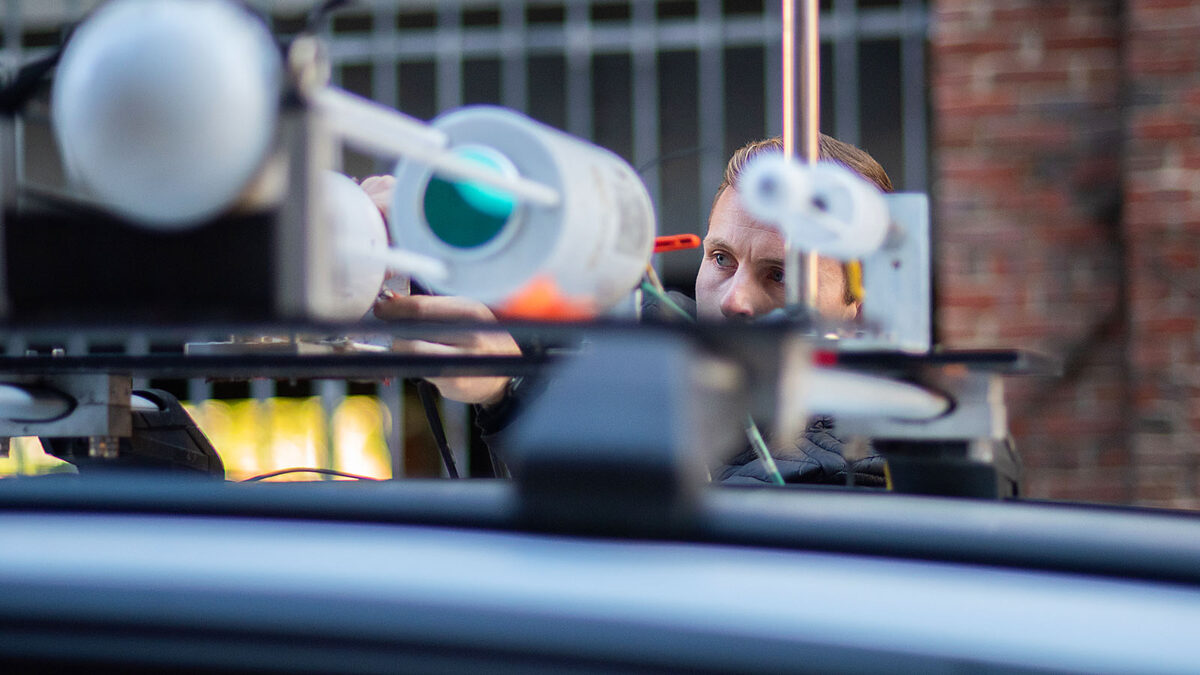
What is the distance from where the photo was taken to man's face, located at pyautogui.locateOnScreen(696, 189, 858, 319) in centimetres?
155

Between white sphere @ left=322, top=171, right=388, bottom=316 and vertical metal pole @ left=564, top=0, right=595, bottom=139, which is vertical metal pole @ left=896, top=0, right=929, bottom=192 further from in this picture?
white sphere @ left=322, top=171, right=388, bottom=316

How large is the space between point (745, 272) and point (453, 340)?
0.78 metres

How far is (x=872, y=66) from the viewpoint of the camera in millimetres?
4918

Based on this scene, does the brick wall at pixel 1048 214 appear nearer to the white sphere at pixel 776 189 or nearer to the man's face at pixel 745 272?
the man's face at pixel 745 272

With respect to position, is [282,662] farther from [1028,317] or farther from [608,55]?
[608,55]

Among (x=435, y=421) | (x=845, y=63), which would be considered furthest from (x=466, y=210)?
(x=845, y=63)

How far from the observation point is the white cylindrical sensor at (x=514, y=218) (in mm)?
→ 622

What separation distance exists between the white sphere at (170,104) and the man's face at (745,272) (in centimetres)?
104

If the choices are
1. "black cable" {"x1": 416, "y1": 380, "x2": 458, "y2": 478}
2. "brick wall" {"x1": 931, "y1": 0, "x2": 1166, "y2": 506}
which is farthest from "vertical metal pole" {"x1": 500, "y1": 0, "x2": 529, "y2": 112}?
"black cable" {"x1": 416, "y1": 380, "x2": 458, "y2": 478}

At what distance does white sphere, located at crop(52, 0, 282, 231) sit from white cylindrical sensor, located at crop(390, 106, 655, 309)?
5.6 inches

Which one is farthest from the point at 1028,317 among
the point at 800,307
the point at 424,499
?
the point at 424,499

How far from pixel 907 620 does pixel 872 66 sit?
187 inches

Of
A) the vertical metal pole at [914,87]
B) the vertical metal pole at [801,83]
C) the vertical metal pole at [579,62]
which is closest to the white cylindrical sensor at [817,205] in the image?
the vertical metal pole at [801,83]

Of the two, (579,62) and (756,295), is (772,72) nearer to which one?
(579,62)
